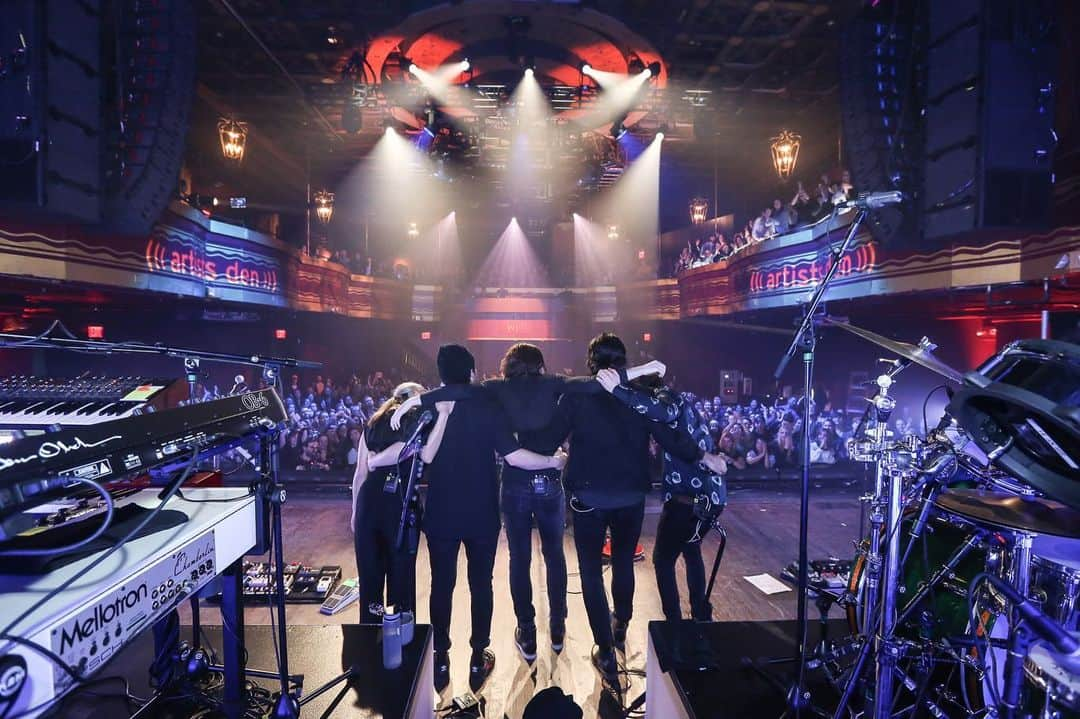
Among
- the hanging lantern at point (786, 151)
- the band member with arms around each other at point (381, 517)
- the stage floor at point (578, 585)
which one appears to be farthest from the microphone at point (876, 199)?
the hanging lantern at point (786, 151)

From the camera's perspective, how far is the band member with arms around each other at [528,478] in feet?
10.3

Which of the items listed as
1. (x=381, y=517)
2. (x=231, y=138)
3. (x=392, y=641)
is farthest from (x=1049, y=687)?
(x=231, y=138)

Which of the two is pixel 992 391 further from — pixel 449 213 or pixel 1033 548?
pixel 449 213

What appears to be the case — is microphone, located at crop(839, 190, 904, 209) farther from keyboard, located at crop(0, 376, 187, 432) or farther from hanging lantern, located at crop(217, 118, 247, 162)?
hanging lantern, located at crop(217, 118, 247, 162)

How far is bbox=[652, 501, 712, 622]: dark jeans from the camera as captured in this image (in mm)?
3168

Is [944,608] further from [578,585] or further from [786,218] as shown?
[786,218]

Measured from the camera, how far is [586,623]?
3.86m

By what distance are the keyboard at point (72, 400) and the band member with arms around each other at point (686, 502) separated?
2922mm

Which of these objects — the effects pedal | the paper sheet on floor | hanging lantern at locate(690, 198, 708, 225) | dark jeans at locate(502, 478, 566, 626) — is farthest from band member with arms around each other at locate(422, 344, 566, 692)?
hanging lantern at locate(690, 198, 708, 225)

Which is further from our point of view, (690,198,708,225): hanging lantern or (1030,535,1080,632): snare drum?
(690,198,708,225): hanging lantern

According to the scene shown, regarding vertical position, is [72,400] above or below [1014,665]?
above

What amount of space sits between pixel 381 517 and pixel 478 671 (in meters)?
1.11

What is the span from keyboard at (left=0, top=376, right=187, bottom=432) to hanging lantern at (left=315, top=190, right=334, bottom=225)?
11.0 m

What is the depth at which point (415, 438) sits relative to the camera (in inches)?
113
